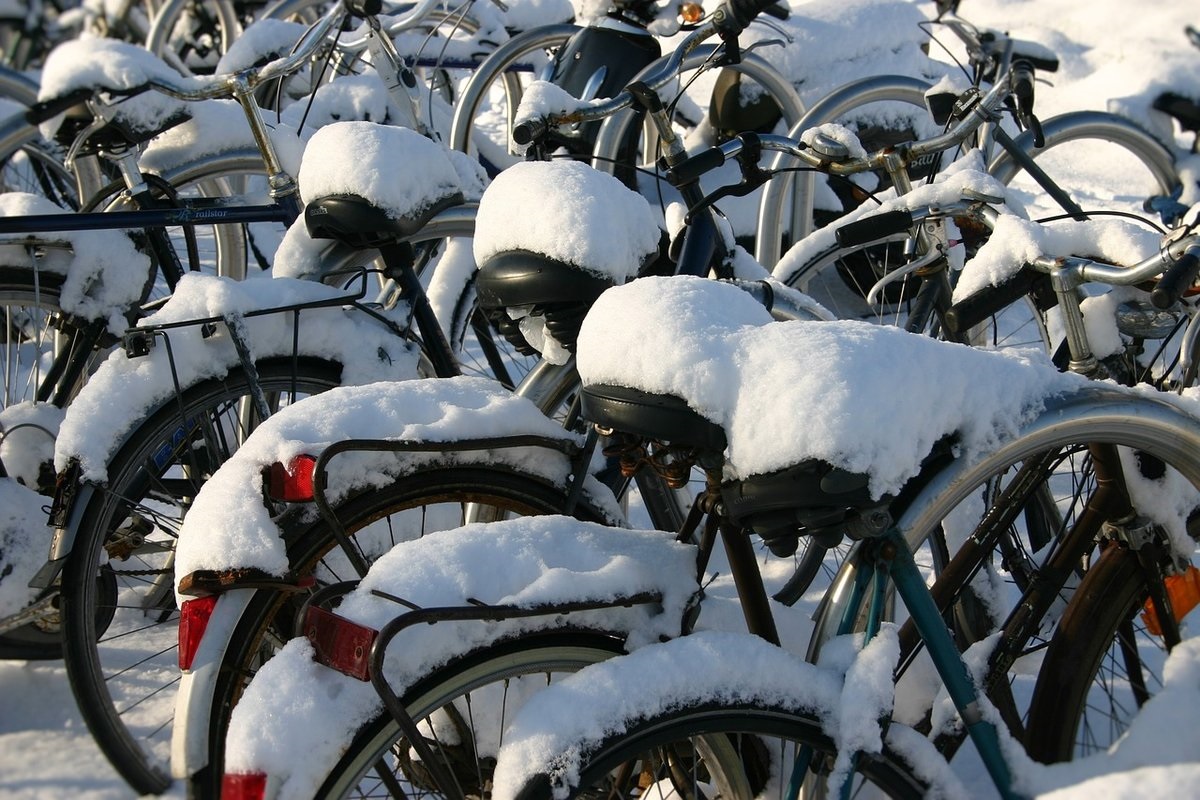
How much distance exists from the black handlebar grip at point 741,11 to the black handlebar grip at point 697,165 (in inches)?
22.8

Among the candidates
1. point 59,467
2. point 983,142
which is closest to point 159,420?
point 59,467

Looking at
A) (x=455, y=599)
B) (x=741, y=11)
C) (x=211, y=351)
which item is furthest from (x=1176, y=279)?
(x=211, y=351)

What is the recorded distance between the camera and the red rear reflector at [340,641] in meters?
1.32

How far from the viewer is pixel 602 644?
1.52 m

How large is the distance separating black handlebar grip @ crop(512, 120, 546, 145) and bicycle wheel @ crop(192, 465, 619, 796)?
0.88 meters

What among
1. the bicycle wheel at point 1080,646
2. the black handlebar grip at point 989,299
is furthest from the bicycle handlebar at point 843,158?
the bicycle wheel at point 1080,646

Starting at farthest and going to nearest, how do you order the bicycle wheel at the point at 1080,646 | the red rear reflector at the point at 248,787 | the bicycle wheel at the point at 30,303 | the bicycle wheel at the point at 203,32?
the bicycle wheel at the point at 203,32 → the bicycle wheel at the point at 30,303 → the bicycle wheel at the point at 1080,646 → the red rear reflector at the point at 248,787

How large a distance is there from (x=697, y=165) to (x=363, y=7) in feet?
6.84

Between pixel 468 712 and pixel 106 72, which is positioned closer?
pixel 468 712

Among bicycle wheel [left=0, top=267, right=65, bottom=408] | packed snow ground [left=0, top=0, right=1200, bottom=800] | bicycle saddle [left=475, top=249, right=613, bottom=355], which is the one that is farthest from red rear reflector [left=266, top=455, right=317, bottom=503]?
bicycle wheel [left=0, top=267, right=65, bottom=408]

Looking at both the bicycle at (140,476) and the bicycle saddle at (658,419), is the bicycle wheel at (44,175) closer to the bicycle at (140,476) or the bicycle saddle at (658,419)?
the bicycle at (140,476)

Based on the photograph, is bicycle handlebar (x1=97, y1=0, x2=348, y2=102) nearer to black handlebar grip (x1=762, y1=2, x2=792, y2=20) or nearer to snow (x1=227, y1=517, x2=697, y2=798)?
snow (x1=227, y1=517, x2=697, y2=798)

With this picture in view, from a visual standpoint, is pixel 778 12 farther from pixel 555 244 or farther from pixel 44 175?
pixel 44 175

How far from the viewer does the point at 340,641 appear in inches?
52.9
